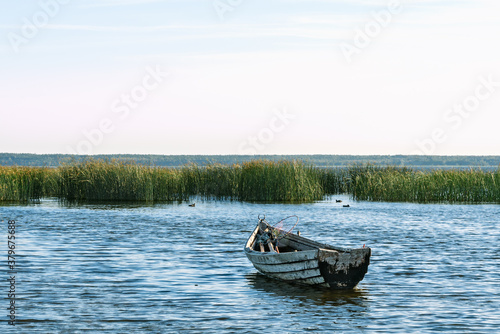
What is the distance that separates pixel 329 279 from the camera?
14.2 metres

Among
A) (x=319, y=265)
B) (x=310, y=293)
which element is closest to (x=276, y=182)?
(x=310, y=293)

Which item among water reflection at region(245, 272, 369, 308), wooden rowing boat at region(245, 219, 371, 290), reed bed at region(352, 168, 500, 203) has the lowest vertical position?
water reflection at region(245, 272, 369, 308)

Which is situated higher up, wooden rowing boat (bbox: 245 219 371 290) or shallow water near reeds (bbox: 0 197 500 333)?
wooden rowing boat (bbox: 245 219 371 290)

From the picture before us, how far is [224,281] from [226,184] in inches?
962

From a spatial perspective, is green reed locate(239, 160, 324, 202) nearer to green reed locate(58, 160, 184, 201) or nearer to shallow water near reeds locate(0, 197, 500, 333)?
green reed locate(58, 160, 184, 201)

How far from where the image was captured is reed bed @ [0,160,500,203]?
124 feet

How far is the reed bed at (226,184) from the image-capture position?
124ft

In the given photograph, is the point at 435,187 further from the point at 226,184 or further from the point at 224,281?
the point at 224,281

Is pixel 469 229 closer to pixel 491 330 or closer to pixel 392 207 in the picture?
pixel 392 207

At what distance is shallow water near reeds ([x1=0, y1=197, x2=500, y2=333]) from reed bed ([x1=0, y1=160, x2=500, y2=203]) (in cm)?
895

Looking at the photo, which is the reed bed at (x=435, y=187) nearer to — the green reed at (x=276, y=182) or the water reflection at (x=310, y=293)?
the green reed at (x=276, y=182)

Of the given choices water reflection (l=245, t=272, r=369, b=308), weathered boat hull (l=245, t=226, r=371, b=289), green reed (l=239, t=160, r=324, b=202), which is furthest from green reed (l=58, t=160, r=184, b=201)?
weathered boat hull (l=245, t=226, r=371, b=289)

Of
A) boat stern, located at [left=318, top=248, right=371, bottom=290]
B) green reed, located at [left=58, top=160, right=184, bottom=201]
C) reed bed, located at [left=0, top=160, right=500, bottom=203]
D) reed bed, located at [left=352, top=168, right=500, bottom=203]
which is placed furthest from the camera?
reed bed, located at [left=352, top=168, right=500, bottom=203]

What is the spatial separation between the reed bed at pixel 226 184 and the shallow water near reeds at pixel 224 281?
8946 millimetres
